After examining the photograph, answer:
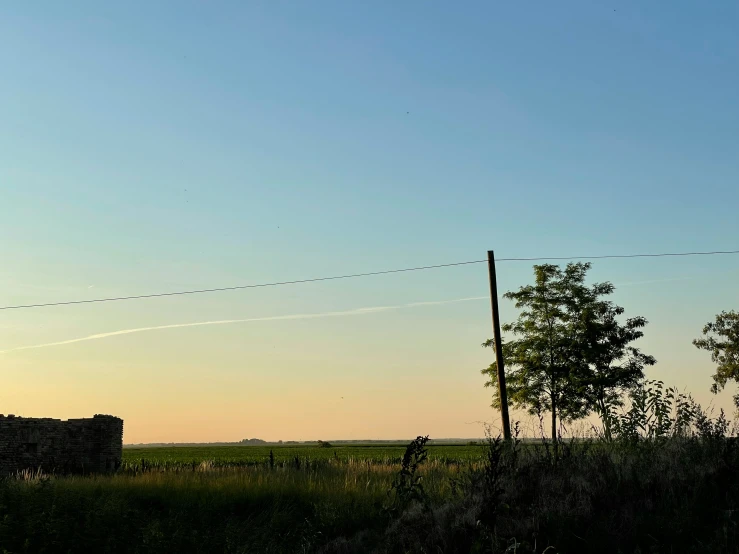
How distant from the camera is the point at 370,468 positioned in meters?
23.8

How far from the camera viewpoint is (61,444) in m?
33.2

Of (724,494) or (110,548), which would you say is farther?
(110,548)

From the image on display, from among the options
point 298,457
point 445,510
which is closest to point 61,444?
point 298,457

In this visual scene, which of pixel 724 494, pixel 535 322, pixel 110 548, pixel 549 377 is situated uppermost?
pixel 535 322

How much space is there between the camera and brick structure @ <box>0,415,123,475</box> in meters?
31.5

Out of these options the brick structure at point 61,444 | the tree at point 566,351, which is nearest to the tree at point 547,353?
the tree at point 566,351

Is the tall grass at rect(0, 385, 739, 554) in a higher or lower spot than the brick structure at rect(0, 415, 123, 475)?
lower

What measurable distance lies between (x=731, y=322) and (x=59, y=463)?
45.0 metres

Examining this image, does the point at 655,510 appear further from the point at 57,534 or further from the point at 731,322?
the point at 731,322

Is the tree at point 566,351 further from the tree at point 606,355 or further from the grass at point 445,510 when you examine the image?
the grass at point 445,510

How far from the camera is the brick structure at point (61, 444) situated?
31.5m

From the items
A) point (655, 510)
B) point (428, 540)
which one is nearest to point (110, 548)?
point (428, 540)

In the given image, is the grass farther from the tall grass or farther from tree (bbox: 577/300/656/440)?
tree (bbox: 577/300/656/440)

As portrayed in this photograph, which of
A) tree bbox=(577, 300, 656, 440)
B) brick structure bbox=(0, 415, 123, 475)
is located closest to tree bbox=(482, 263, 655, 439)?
tree bbox=(577, 300, 656, 440)
